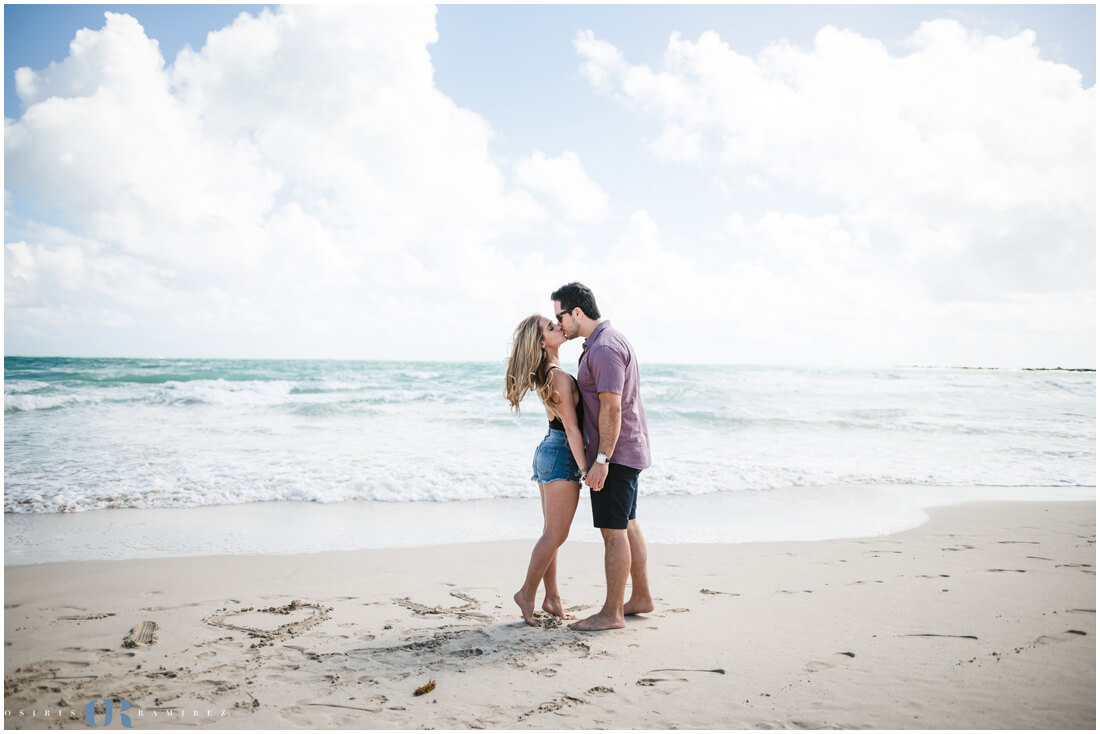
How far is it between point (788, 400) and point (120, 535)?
73.0 ft

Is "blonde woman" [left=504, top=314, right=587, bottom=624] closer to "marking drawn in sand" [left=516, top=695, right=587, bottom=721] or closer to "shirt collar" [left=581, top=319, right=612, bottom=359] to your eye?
"shirt collar" [left=581, top=319, right=612, bottom=359]

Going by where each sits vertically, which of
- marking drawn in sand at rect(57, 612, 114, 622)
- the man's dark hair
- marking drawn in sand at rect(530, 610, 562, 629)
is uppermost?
the man's dark hair

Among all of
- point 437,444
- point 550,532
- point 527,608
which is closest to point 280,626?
point 527,608

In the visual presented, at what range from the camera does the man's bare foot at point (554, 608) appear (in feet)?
13.0

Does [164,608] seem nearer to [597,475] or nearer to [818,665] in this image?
[597,475]

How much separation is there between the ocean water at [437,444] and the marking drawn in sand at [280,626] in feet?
13.0

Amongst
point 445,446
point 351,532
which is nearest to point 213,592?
point 351,532

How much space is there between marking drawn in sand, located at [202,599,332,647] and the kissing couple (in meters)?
1.36

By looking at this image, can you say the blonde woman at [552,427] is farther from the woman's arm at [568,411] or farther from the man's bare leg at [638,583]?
the man's bare leg at [638,583]

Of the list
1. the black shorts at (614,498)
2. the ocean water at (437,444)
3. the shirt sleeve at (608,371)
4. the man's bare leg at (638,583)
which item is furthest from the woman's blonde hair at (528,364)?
the ocean water at (437,444)

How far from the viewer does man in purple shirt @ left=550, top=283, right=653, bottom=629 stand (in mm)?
3594

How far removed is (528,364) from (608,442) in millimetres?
675

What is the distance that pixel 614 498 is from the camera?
12.1 ft

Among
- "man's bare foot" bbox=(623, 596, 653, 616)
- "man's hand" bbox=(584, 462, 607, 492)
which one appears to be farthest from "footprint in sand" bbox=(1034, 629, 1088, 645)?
"man's hand" bbox=(584, 462, 607, 492)
